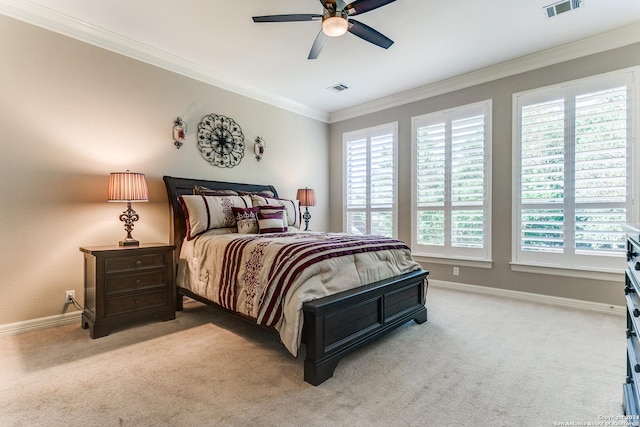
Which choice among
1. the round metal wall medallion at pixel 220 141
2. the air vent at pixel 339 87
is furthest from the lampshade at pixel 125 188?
the air vent at pixel 339 87

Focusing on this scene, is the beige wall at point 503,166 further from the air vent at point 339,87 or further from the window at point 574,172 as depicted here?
the air vent at point 339,87

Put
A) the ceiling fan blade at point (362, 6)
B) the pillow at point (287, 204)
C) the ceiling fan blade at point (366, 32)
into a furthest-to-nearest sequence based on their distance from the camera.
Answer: the pillow at point (287, 204) < the ceiling fan blade at point (366, 32) < the ceiling fan blade at point (362, 6)

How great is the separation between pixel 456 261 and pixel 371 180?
6.09 ft

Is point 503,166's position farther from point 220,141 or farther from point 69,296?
point 69,296

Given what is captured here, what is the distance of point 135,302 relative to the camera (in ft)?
9.46

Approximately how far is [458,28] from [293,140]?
2.89 m

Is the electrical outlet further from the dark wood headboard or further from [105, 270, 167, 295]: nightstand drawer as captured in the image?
the dark wood headboard

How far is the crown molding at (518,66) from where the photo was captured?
3.29 m

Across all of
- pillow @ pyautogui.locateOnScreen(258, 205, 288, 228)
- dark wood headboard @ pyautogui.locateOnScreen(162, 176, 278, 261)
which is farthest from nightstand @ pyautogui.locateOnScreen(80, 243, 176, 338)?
pillow @ pyautogui.locateOnScreen(258, 205, 288, 228)

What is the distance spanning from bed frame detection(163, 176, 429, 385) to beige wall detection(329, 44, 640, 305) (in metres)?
1.59

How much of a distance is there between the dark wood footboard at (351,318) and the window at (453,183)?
1.72 m

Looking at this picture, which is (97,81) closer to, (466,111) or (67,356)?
(67,356)

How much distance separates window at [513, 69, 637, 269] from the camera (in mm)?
3242

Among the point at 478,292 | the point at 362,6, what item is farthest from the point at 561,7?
the point at 478,292
